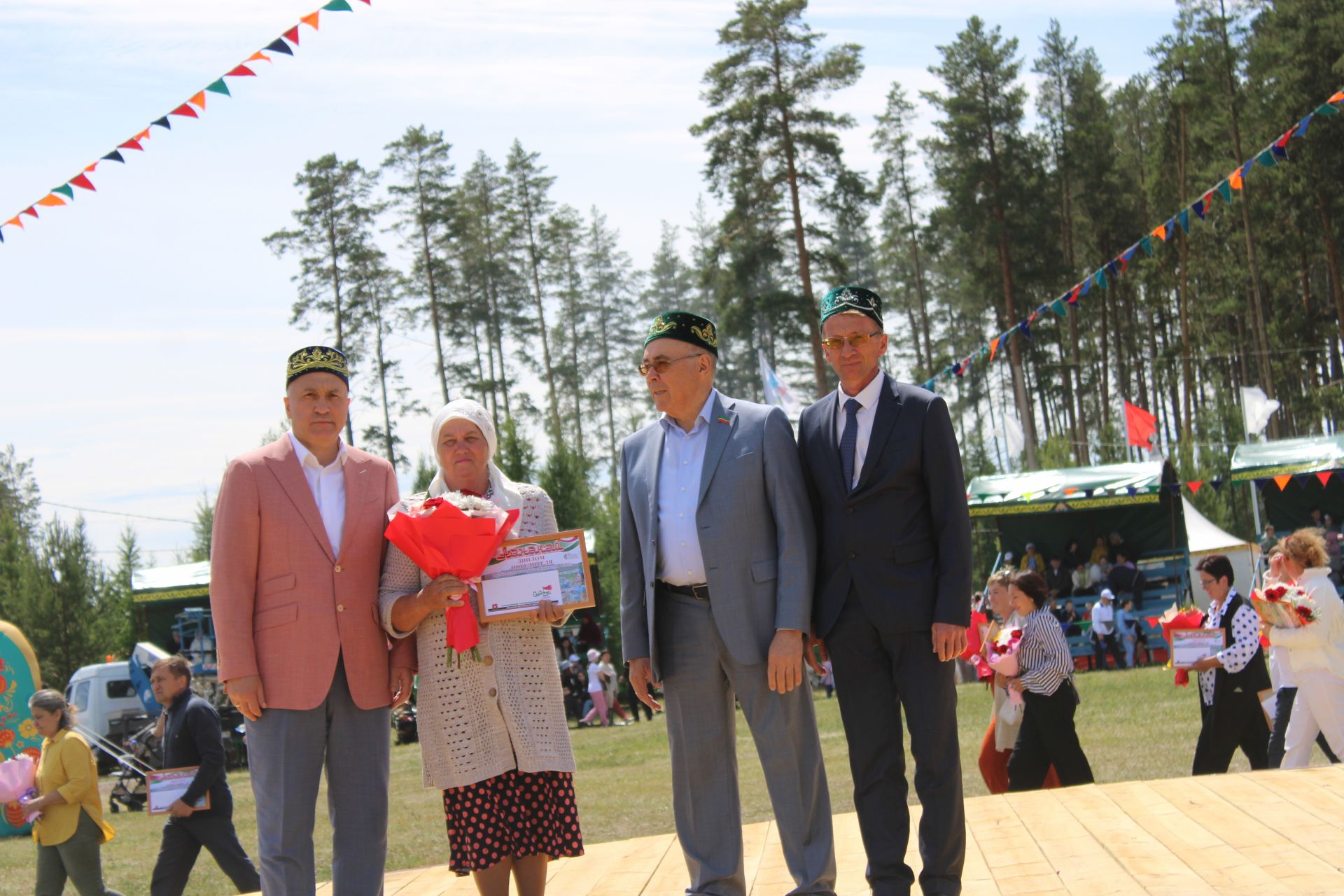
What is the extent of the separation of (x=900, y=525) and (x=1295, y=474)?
1708 cm

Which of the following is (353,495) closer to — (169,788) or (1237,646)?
(169,788)

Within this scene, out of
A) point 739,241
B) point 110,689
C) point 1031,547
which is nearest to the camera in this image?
point 1031,547

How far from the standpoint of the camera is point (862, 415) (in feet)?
13.4

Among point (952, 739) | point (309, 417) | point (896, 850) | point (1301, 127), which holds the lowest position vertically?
point (896, 850)

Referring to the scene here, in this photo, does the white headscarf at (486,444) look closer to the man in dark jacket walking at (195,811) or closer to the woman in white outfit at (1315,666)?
the man in dark jacket walking at (195,811)

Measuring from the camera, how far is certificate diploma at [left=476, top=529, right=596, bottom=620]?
4160 millimetres

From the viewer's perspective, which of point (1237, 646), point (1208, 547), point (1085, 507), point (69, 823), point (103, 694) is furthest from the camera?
point (103, 694)

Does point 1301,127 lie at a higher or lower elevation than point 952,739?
higher

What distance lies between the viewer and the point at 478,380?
36438 mm

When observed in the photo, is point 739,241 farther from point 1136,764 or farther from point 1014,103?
point 1136,764

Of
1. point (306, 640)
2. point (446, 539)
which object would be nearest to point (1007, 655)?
point (446, 539)

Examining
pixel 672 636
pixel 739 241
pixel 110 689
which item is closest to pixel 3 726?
pixel 110 689

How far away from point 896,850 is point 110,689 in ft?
77.2

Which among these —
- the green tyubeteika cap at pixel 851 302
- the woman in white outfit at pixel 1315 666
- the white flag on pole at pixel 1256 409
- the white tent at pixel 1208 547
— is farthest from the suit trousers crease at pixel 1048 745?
the white flag on pole at pixel 1256 409
